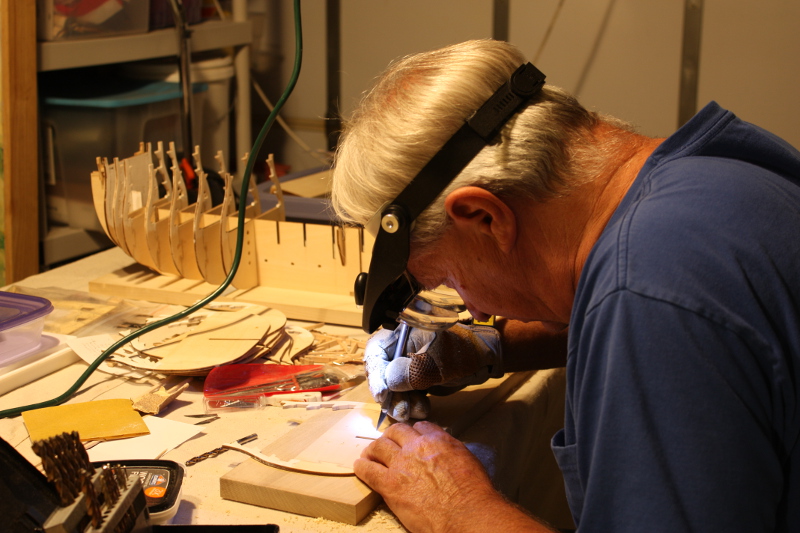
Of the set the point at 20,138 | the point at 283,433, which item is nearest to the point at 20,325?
the point at 283,433

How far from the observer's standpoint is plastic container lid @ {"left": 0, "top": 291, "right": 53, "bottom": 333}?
148 centimetres

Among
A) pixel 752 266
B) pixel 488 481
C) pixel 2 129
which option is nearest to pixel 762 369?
pixel 752 266

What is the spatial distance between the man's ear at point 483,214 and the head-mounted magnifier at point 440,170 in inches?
1.1

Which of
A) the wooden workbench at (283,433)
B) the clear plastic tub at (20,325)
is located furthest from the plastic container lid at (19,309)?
the wooden workbench at (283,433)

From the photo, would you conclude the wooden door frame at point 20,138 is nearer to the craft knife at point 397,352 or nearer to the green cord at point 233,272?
the green cord at point 233,272

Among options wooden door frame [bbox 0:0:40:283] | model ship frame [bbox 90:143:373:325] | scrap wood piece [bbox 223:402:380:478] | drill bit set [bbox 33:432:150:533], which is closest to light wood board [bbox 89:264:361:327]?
model ship frame [bbox 90:143:373:325]

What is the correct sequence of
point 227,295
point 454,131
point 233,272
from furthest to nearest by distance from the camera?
1. point 227,295
2. point 233,272
3. point 454,131

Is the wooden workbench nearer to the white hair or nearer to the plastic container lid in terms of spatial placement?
the plastic container lid

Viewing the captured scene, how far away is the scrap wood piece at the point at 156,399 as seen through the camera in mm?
1314

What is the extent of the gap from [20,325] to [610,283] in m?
1.27

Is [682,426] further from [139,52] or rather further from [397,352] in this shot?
[139,52]

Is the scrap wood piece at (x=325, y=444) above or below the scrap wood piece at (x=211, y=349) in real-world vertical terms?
below

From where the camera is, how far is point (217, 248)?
192 centimetres

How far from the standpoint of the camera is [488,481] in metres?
1.04
